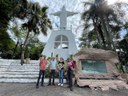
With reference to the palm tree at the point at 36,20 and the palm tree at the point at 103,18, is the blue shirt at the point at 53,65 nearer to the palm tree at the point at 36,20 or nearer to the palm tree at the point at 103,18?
the palm tree at the point at 103,18

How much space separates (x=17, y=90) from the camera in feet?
35.6

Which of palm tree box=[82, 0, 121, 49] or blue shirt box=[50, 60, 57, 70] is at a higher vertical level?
palm tree box=[82, 0, 121, 49]

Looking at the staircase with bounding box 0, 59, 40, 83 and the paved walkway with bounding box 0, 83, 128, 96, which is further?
the staircase with bounding box 0, 59, 40, 83

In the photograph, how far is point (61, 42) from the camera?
2534 cm

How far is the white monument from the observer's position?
24.3 m

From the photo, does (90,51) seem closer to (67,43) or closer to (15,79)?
(15,79)

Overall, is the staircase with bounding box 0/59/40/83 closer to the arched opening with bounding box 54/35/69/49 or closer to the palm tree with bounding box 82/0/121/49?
the arched opening with bounding box 54/35/69/49

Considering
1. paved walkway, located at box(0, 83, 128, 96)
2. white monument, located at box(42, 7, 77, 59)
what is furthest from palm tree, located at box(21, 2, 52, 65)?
paved walkway, located at box(0, 83, 128, 96)

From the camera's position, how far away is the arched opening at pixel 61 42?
25250 millimetres

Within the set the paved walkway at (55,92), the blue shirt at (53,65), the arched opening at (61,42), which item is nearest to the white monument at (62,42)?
the arched opening at (61,42)

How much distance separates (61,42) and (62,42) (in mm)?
132

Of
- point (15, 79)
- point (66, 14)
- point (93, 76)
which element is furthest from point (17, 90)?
point (66, 14)

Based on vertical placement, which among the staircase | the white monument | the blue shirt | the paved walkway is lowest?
the paved walkway

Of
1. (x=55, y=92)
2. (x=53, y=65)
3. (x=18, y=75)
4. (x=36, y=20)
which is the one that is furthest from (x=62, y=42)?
(x=55, y=92)
